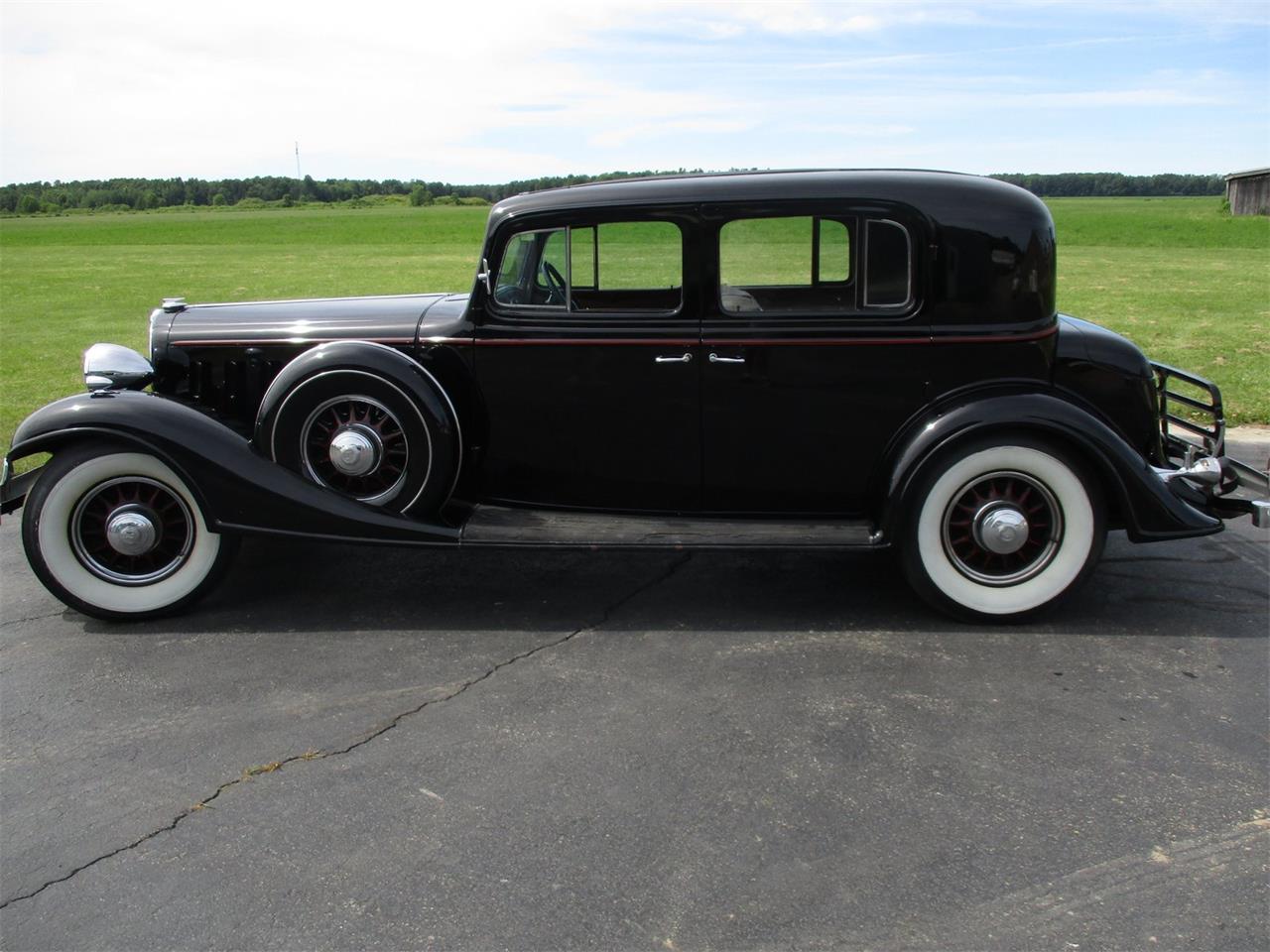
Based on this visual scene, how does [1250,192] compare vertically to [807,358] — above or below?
above

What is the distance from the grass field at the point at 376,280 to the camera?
11.5 meters

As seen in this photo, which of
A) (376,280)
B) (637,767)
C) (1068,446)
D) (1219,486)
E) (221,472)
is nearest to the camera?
(637,767)

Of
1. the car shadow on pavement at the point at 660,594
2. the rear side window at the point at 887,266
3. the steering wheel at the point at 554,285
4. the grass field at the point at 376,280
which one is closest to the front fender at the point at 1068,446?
the car shadow on pavement at the point at 660,594

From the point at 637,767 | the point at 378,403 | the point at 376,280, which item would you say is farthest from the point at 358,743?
the point at 376,280

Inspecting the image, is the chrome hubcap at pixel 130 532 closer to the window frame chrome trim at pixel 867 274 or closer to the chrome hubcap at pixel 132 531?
the chrome hubcap at pixel 132 531

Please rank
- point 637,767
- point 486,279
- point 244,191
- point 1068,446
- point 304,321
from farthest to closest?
point 244,191
point 304,321
point 486,279
point 1068,446
point 637,767

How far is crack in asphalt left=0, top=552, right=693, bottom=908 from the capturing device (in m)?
3.00

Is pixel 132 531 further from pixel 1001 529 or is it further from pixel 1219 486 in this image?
pixel 1219 486

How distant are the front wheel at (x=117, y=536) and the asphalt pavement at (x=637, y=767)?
16 cm

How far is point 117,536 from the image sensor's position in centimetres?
462

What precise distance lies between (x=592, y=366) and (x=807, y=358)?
0.95 meters

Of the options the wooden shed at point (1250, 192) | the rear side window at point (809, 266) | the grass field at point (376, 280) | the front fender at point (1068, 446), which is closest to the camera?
the front fender at point (1068, 446)

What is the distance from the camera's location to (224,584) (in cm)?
514

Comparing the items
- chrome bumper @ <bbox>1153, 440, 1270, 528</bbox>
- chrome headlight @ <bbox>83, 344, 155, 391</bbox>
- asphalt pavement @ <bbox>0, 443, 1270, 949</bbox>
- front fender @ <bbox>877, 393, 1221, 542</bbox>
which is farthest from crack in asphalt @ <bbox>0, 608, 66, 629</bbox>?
chrome bumper @ <bbox>1153, 440, 1270, 528</bbox>
